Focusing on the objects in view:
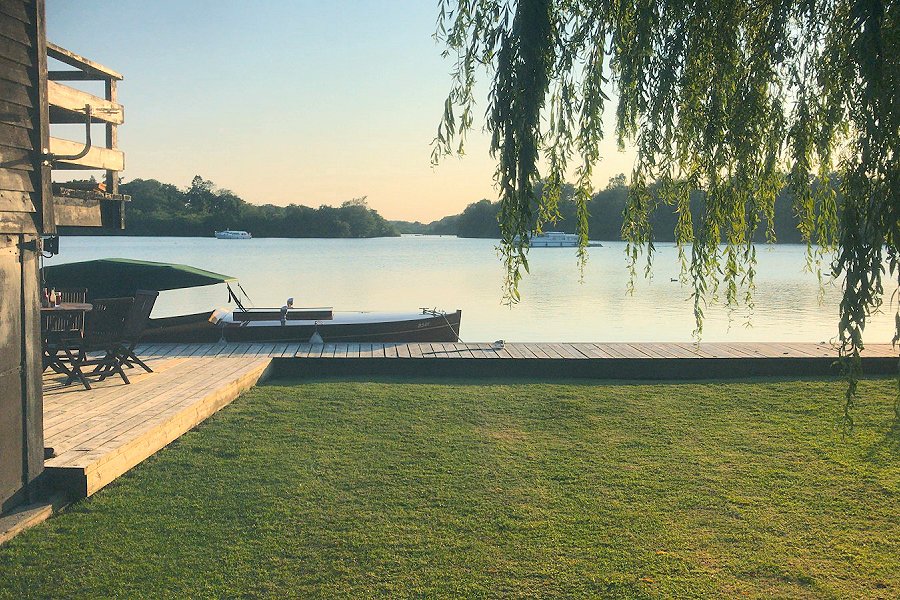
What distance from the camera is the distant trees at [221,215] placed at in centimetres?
8256

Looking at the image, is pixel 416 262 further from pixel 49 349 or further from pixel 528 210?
pixel 528 210

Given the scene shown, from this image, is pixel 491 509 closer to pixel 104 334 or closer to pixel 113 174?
pixel 113 174

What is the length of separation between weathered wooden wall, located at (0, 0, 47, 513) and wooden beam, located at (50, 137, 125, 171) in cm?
76

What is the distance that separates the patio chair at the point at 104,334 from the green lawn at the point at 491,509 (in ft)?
4.86

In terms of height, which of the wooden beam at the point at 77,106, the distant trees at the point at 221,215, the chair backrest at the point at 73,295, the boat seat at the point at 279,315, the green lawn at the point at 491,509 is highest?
the distant trees at the point at 221,215

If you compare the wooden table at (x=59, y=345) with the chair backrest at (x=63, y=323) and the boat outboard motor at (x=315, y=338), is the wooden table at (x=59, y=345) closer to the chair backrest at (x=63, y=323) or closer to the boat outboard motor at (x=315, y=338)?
the chair backrest at (x=63, y=323)

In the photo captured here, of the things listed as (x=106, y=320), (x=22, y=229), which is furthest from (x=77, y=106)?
(x=106, y=320)

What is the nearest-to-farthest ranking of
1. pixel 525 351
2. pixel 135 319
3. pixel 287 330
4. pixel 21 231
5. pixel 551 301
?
pixel 21 231
pixel 135 319
pixel 525 351
pixel 287 330
pixel 551 301

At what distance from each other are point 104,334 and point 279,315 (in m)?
5.47

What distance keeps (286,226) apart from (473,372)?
9656cm

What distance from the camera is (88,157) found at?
5844 mm

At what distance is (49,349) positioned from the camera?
7387mm

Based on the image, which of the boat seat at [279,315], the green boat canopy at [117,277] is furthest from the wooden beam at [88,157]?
the boat seat at [279,315]

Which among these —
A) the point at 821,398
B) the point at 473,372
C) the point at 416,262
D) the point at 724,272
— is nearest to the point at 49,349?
the point at 473,372
